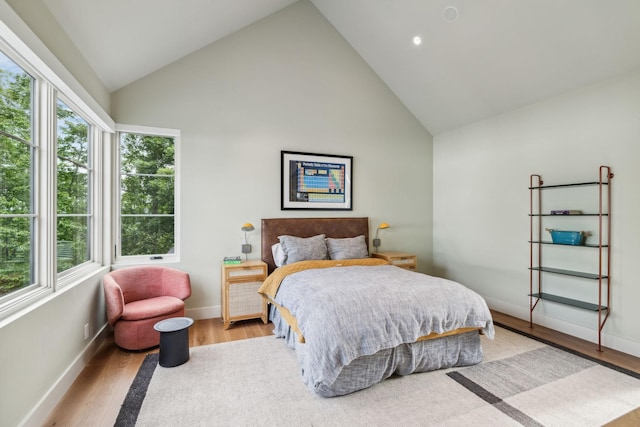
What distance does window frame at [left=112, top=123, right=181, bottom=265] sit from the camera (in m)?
3.66

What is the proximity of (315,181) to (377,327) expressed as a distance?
8.69 ft

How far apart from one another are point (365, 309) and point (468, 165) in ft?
11.0

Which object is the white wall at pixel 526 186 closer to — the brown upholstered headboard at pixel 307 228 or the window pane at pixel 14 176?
the brown upholstered headboard at pixel 307 228

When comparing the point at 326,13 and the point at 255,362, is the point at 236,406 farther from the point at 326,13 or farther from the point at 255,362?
the point at 326,13

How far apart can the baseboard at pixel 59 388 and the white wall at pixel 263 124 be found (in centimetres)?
120

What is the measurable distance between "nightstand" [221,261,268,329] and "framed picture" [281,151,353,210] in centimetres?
103

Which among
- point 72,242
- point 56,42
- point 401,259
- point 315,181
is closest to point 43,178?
point 72,242

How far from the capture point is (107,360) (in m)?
2.82

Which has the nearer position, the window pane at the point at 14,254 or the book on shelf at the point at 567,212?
the window pane at the point at 14,254

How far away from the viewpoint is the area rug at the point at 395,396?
2018 millimetres

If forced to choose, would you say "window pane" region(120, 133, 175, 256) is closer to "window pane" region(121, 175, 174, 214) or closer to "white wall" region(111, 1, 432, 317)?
"window pane" region(121, 175, 174, 214)

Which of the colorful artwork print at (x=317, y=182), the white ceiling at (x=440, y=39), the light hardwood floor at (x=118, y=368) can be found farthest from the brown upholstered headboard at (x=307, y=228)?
the white ceiling at (x=440, y=39)

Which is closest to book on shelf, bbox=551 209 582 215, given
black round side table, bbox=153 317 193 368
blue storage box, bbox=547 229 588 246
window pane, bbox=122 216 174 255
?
blue storage box, bbox=547 229 588 246

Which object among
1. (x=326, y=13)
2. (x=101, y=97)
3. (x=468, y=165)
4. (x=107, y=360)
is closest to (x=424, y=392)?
(x=107, y=360)
